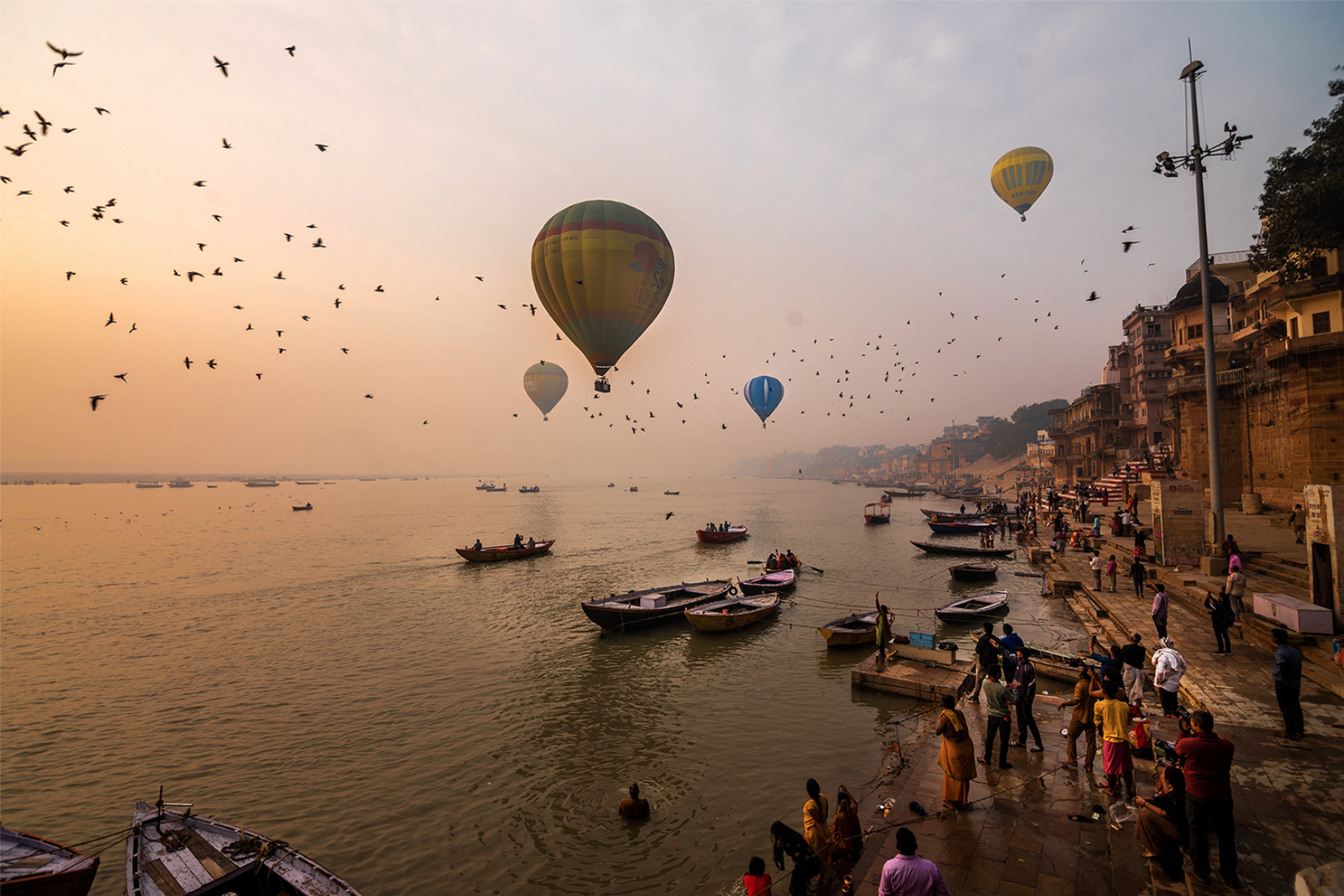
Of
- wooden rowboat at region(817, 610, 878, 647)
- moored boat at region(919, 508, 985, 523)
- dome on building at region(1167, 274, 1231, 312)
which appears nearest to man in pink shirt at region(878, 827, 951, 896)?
wooden rowboat at region(817, 610, 878, 647)

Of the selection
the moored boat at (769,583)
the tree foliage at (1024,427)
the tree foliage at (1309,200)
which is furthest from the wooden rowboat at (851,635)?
the tree foliage at (1024,427)

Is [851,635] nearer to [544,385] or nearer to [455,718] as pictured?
[455,718]

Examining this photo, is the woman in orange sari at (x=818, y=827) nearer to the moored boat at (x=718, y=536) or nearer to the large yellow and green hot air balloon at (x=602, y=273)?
the large yellow and green hot air balloon at (x=602, y=273)

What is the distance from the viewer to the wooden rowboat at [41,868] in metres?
9.52

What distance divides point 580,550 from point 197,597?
107 ft

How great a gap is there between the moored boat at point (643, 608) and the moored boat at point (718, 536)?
32.6m

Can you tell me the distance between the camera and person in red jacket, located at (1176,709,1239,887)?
21.4 ft

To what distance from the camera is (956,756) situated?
344 inches

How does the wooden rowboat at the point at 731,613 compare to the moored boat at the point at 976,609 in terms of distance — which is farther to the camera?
the moored boat at the point at 976,609

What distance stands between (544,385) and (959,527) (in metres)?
48.7

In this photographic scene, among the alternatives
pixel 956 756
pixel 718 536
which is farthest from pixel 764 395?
pixel 956 756

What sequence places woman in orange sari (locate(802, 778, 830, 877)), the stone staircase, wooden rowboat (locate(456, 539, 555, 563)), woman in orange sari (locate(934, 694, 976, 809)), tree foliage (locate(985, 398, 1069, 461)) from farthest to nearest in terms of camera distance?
tree foliage (locate(985, 398, 1069, 461)), wooden rowboat (locate(456, 539, 555, 563)), the stone staircase, woman in orange sari (locate(934, 694, 976, 809)), woman in orange sari (locate(802, 778, 830, 877))

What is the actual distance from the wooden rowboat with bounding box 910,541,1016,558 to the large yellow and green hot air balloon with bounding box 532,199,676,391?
108 feet

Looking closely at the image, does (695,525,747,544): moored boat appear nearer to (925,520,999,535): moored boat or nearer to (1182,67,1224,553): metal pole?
(925,520,999,535): moored boat
